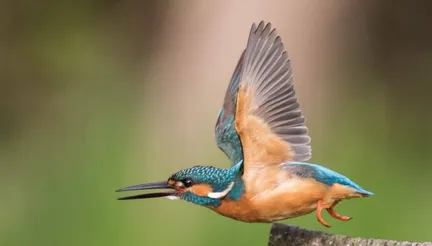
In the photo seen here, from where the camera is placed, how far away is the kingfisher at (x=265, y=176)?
1175mm

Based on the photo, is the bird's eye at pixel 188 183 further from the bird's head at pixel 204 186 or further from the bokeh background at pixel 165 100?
the bokeh background at pixel 165 100

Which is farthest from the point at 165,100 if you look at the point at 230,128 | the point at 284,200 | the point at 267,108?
the point at 284,200

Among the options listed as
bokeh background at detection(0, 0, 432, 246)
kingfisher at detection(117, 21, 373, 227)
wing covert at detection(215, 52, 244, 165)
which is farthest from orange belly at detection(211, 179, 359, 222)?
bokeh background at detection(0, 0, 432, 246)

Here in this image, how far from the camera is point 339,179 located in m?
1.20

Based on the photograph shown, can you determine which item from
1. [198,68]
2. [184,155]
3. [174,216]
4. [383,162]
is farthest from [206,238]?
[198,68]

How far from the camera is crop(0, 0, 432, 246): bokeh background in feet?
9.09

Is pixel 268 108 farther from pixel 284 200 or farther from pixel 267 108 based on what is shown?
pixel 284 200

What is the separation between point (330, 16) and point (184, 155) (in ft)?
2.46

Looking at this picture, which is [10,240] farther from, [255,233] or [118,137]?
[255,233]

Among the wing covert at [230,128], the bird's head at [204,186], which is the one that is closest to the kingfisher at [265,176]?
the bird's head at [204,186]

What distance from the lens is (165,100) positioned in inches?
131

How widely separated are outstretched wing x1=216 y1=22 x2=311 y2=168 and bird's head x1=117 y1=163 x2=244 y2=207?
3 cm

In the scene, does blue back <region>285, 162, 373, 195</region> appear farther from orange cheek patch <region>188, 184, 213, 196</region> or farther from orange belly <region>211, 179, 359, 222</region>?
orange cheek patch <region>188, 184, 213, 196</region>

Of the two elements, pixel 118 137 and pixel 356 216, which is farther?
pixel 118 137
